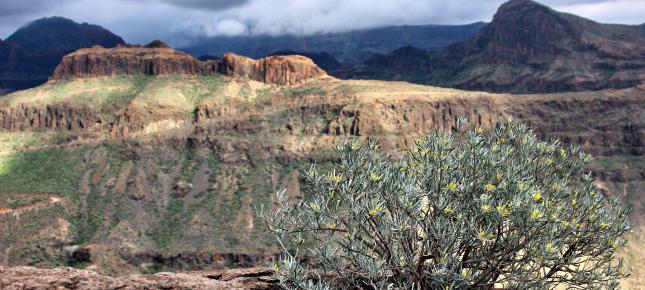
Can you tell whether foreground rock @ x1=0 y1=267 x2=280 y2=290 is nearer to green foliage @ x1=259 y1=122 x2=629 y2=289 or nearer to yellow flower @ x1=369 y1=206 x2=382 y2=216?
green foliage @ x1=259 y1=122 x2=629 y2=289

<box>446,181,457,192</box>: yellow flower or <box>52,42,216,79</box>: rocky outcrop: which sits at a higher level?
<box>52,42,216,79</box>: rocky outcrop

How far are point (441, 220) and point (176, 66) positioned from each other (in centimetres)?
14133

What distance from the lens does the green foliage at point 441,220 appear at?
13.6m

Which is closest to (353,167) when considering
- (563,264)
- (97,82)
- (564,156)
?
(563,264)

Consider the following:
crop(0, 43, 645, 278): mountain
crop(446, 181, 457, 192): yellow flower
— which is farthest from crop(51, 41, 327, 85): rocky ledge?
crop(446, 181, 457, 192): yellow flower

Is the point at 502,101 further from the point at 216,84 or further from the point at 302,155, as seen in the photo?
the point at 216,84

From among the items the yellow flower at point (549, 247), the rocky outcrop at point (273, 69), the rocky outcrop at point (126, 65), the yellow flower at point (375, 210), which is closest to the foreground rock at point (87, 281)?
the yellow flower at point (375, 210)

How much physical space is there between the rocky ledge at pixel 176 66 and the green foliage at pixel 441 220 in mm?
124888

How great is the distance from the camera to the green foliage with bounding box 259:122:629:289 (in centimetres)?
1362

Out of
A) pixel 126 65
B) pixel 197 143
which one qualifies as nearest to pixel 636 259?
pixel 197 143

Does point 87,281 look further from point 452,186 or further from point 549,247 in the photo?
point 549,247

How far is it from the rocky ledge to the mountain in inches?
15.4

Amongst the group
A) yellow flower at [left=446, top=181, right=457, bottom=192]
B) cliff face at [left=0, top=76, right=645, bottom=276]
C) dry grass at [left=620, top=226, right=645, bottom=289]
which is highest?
yellow flower at [left=446, top=181, right=457, bottom=192]

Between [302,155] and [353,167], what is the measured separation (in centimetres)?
9505
